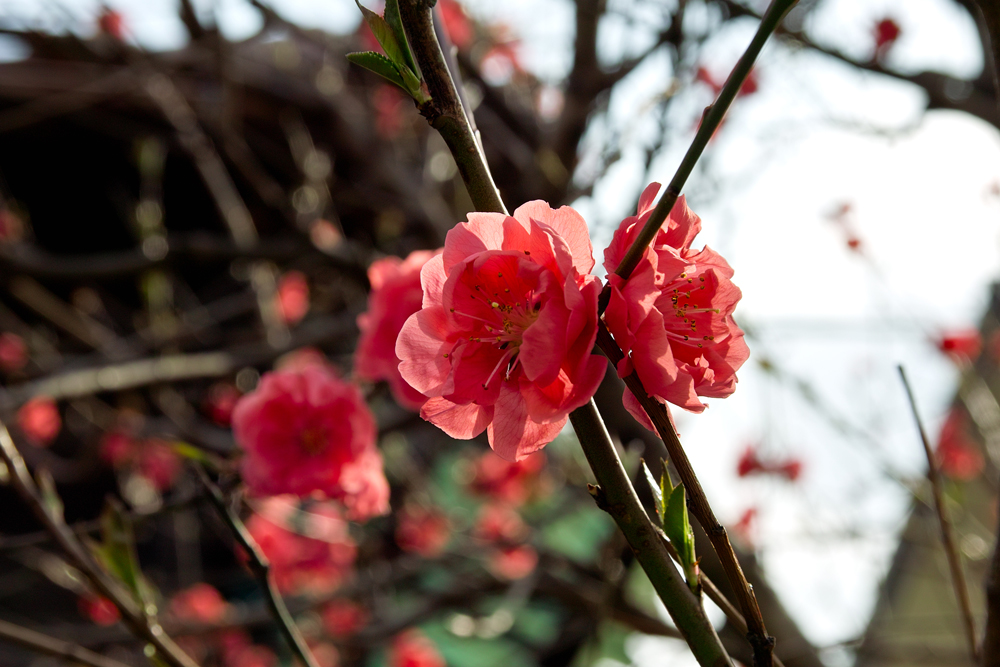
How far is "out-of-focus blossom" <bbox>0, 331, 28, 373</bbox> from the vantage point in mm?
3365

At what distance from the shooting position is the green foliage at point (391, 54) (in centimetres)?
50

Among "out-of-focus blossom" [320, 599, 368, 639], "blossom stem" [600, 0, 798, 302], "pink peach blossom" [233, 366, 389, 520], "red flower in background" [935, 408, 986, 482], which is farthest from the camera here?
"red flower in background" [935, 408, 986, 482]

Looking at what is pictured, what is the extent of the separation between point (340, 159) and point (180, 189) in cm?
93

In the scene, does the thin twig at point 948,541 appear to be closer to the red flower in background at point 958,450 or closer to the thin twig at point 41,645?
the thin twig at point 41,645

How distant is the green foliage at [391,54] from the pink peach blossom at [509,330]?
115mm

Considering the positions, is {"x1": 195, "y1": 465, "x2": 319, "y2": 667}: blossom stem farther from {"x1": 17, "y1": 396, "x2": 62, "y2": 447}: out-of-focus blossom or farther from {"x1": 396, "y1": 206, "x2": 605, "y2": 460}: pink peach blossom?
{"x1": 17, "y1": 396, "x2": 62, "y2": 447}: out-of-focus blossom

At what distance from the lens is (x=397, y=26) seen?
0.50 metres

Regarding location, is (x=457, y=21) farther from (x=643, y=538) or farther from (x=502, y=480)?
(x=643, y=538)

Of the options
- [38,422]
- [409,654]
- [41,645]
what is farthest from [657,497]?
[38,422]

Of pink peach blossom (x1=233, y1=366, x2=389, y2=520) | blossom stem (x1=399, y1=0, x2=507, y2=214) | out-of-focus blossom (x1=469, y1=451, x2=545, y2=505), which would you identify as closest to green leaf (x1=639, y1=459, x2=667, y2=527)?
blossom stem (x1=399, y1=0, x2=507, y2=214)

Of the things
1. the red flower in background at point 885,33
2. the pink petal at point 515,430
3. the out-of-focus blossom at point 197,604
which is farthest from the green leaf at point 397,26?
the out-of-focus blossom at point 197,604

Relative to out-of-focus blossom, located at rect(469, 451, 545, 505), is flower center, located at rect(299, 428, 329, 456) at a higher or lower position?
lower

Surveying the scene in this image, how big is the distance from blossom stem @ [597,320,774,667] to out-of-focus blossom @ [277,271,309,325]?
3.78 meters

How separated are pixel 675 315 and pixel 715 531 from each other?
0.21m
